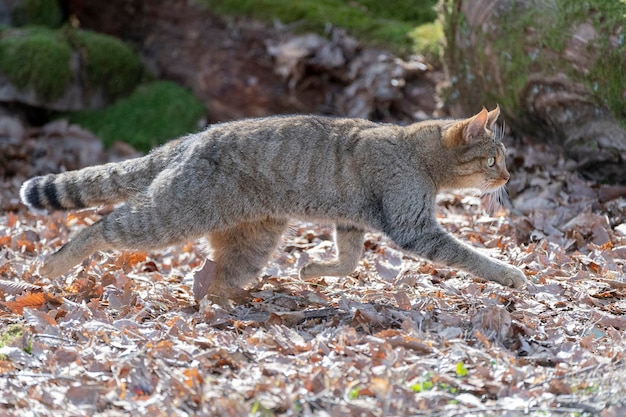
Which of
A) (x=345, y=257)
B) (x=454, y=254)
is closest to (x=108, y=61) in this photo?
(x=345, y=257)

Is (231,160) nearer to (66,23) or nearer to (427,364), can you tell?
(427,364)

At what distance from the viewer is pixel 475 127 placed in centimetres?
655

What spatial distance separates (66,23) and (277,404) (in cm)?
1032

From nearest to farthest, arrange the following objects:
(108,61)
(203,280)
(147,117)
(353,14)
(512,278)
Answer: (512,278)
(203,280)
(353,14)
(147,117)
(108,61)

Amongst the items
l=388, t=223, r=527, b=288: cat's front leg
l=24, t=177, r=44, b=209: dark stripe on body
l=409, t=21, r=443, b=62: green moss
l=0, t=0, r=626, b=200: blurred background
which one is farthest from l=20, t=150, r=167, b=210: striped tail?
l=409, t=21, r=443, b=62: green moss

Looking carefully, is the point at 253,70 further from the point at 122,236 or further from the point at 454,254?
the point at 454,254

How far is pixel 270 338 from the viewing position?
495 centimetres

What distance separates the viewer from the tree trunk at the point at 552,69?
7.95 metres

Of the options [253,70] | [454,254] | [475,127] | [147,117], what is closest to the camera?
[454,254]

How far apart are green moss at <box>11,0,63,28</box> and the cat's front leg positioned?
898 centimetres

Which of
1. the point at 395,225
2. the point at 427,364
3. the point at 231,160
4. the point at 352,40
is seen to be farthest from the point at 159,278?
the point at 352,40

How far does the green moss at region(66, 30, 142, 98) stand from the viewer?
487 inches

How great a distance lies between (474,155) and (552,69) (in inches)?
94.3

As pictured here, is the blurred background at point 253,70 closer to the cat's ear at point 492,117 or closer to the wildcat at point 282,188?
the cat's ear at point 492,117
